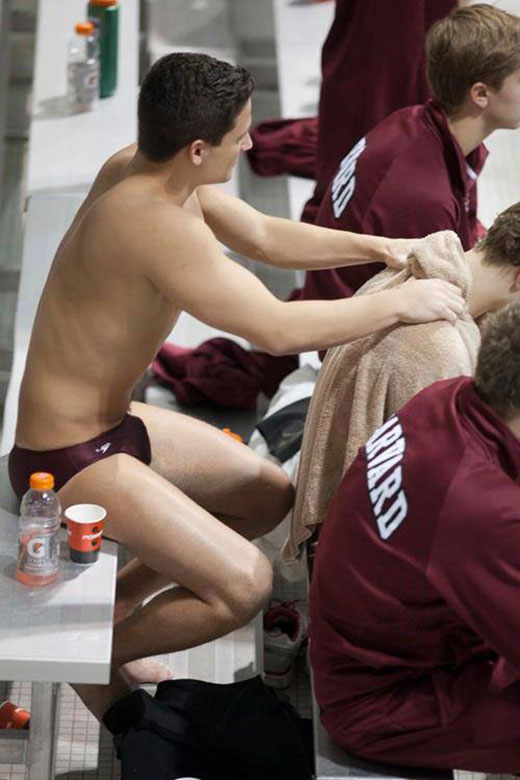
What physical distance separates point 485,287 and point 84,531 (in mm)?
966

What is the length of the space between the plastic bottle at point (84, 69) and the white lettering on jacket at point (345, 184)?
1.25m

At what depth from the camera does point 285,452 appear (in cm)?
350

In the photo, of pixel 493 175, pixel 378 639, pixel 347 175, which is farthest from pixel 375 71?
pixel 378 639

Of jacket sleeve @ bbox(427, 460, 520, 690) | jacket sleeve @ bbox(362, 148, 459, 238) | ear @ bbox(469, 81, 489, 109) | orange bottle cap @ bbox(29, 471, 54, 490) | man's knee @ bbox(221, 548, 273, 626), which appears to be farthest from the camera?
ear @ bbox(469, 81, 489, 109)

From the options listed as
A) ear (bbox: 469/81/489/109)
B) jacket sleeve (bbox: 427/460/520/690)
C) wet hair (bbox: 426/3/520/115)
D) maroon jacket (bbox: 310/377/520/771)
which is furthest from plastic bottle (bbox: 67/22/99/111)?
jacket sleeve (bbox: 427/460/520/690)

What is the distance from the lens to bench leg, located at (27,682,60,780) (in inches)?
103

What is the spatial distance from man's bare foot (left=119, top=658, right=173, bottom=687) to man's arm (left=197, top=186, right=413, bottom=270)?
90 cm

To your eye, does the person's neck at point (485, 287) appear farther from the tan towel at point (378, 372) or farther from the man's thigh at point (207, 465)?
the man's thigh at point (207, 465)

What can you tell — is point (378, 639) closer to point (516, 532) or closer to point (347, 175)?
point (516, 532)

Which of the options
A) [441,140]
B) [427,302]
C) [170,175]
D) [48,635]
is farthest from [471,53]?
[48,635]

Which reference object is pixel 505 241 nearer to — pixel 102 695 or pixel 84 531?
pixel 84 531

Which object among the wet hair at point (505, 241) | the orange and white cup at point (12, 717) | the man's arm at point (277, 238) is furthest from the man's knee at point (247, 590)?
the wet hair at point (505, 241)

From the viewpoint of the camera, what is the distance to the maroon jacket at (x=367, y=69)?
4223 mm

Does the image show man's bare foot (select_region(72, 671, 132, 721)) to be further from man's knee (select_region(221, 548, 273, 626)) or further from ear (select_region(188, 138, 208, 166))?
ear (select_region(188, 138, 208, 166))
